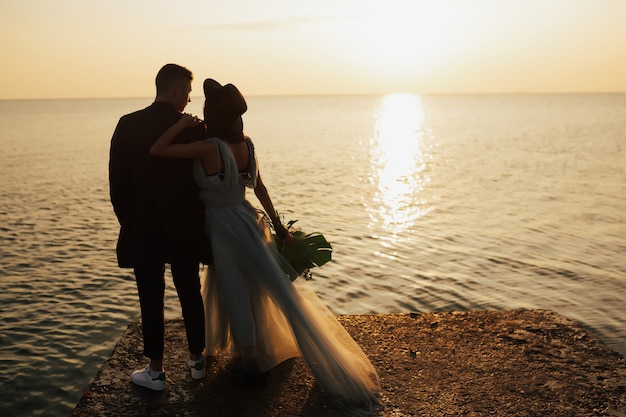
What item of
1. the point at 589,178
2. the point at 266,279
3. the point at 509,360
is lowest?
the point at 589,178

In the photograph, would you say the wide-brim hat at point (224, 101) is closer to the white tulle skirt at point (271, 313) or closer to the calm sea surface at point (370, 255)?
the white tulle skirt at point (271, 313)

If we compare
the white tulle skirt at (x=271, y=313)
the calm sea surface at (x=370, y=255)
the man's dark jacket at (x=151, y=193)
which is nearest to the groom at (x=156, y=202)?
the man's dark jacket at (x=151, y=193)

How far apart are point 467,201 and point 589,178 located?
8848 mm

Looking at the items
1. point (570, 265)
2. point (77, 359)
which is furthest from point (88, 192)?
point (570, 265)

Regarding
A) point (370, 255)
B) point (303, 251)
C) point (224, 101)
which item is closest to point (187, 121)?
point (224, 101)

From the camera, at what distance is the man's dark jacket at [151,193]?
4.39m

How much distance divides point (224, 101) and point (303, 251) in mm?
1469

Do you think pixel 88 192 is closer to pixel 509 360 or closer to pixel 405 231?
pixel 405 231

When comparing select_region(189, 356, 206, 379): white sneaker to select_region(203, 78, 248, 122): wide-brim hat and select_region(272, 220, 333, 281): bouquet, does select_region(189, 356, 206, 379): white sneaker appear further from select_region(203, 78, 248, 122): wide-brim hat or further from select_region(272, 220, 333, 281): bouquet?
select_region(203, 78, 248, 122): wide-brim hat

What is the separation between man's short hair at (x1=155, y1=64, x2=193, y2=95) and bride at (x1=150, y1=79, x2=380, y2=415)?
22cm

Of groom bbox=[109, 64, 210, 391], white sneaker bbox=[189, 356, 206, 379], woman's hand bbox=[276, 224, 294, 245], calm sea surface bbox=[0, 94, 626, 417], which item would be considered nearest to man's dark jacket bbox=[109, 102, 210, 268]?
groom bbox=[109, 64, 210, 391]

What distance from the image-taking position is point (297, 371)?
5.14 metres

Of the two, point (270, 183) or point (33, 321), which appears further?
point (270, 183)

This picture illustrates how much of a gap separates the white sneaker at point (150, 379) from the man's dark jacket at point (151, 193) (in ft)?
3.29
